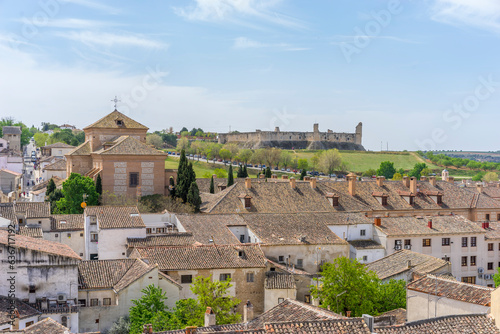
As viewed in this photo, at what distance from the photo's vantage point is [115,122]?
203 feet

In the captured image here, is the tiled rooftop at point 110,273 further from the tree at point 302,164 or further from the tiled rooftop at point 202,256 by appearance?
the tree at point 302,164

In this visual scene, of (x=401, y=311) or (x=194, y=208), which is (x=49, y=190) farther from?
(x=401, y=311)

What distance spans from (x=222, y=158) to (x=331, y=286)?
92.8 m

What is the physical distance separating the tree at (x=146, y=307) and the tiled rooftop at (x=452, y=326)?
1300cm

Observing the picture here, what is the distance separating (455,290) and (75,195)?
3608 centimetres

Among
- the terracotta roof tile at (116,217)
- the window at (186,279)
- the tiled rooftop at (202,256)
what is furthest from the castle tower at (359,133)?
the window at (186,279)

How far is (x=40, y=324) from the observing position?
19875 mm

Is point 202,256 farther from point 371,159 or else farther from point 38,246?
point 371,159

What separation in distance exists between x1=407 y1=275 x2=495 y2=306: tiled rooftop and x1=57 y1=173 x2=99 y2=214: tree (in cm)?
3380

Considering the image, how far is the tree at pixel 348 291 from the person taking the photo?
27.8m

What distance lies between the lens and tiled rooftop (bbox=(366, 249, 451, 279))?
33.3m

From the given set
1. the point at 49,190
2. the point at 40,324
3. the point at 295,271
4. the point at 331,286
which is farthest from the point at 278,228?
the point at 49,190

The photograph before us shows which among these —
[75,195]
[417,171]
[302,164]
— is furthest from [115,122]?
[417,171]

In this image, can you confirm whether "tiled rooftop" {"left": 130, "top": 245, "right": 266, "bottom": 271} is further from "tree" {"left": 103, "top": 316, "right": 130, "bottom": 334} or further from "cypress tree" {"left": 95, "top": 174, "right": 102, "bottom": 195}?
"cypress tree" {"left": 95, "top": 174, "right": 102, "bottom": 195}
